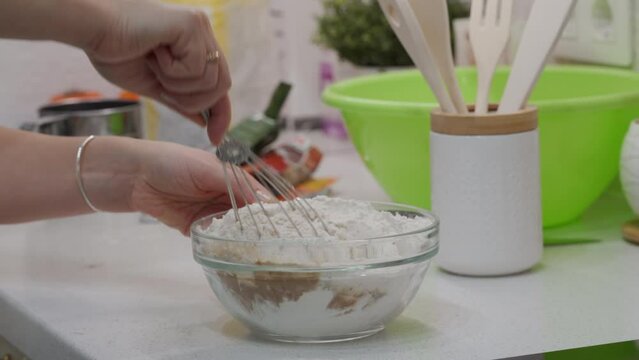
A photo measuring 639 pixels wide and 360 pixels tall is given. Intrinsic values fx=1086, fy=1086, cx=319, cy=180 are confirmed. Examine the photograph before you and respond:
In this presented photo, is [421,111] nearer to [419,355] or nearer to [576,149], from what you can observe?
[576,149]

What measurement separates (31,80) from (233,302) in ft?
3.40

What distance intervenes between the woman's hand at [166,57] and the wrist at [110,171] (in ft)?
0.23

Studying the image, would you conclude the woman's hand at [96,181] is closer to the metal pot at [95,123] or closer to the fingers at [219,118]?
the fingers at [219,118]

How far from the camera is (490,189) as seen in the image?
943mm

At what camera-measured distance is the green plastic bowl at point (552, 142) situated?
1.04m

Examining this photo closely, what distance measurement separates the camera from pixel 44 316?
935mm

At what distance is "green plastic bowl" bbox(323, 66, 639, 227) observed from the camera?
104cm

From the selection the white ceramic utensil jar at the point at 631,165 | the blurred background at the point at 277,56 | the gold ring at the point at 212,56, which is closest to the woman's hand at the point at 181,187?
the gold ring at the point at 212,56

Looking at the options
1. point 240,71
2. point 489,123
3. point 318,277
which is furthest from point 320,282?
point 240,71

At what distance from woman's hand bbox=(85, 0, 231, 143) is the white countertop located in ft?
0.55

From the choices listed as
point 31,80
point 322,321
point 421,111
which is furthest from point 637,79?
point 31,80

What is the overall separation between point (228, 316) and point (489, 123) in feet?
0.91

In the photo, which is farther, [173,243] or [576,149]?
[173,243]

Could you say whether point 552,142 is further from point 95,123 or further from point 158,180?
point 95,123
